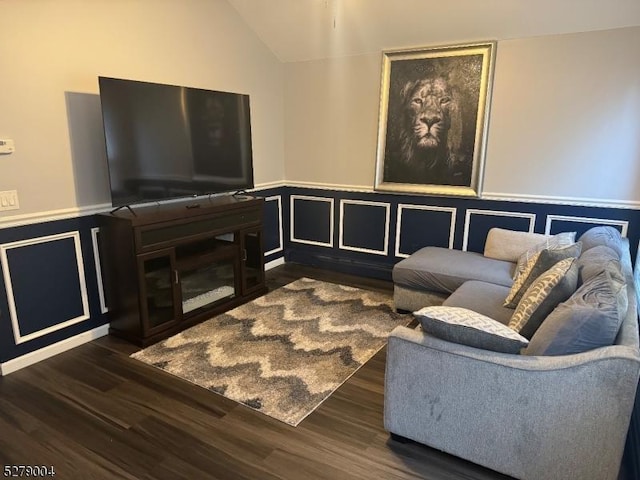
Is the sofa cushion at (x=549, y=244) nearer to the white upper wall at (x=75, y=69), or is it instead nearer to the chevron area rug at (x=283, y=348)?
the chevron area rug at (x=283, y=348)

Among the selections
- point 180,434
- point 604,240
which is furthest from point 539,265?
point 180,434

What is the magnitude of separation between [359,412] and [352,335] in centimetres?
90

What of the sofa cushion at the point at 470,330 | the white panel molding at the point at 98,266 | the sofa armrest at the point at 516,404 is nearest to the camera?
the sofa armrest at the point at 516,404

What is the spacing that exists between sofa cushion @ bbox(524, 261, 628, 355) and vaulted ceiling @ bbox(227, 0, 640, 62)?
245 centimetres

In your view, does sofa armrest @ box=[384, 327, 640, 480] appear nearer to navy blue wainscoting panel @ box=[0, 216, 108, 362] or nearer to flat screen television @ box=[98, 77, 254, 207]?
flat screen television @ box=[98, 77, 254, 207]

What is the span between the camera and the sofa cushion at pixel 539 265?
2.49 m

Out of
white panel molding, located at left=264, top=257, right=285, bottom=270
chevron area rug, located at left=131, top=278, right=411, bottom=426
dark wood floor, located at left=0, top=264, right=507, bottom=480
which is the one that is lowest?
dark wood floor, located at left=0, top=264, right=507, bottom=480

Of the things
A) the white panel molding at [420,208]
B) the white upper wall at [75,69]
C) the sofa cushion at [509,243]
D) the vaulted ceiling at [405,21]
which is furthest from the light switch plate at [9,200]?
the sofa cushion at [509,243]

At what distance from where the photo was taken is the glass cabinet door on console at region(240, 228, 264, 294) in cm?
384

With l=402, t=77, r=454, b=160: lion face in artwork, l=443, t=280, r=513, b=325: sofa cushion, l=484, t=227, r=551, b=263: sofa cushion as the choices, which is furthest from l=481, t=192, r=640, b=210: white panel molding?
l=443, t=280, r=513, b=325: sofa cushion

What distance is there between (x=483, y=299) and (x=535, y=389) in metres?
1.11

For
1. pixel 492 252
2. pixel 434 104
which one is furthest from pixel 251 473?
pixel 434 104

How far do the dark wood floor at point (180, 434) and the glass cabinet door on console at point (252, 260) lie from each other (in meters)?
1.33

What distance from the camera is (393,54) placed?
4098mm
